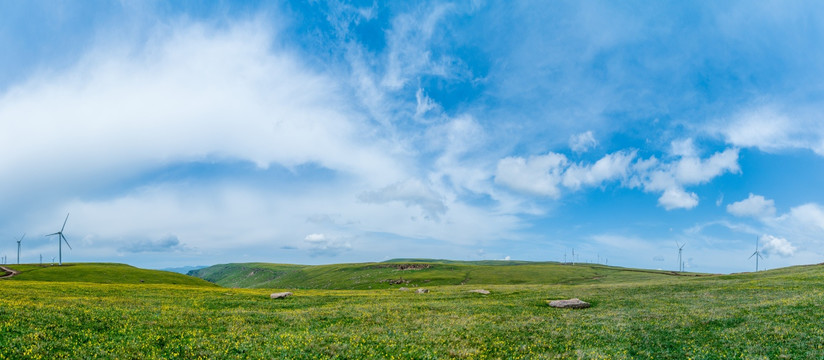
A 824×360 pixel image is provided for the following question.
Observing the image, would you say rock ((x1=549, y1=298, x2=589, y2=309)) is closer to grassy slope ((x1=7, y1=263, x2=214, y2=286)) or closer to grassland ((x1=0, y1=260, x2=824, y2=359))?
grassland ((x1=0, y1=260, x2=824, y2=359))

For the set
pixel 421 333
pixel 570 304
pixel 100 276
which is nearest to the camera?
pixel 421 333

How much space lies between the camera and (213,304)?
42250mm

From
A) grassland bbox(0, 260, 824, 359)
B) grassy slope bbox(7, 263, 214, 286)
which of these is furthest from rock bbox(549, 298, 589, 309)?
grassy slope bbox(7, 263, 214, 286)

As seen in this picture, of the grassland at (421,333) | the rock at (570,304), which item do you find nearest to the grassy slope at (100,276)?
the grassland at (421,333)

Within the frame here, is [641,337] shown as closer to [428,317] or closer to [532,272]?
[428,317]

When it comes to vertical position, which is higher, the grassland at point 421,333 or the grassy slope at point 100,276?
the grassland at point 421,333

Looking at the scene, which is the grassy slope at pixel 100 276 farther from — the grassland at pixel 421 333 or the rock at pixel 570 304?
the rock at pixel 570 304

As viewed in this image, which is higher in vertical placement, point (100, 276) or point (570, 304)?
point (570, 304)

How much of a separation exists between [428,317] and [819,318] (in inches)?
1217

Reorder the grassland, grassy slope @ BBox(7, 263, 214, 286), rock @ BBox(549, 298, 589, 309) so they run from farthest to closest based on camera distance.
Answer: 1. grassy slope @ BBox(7, 263, 214, 286)
2. rock @ BBox(549, 298, 589, 309)
3. the grassland

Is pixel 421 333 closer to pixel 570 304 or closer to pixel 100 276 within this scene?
pixel 570 304

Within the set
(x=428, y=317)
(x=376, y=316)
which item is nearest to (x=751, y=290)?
(x=428, y=317)

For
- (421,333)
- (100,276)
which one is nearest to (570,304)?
(421,333)

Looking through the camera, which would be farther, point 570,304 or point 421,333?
point 570,304
